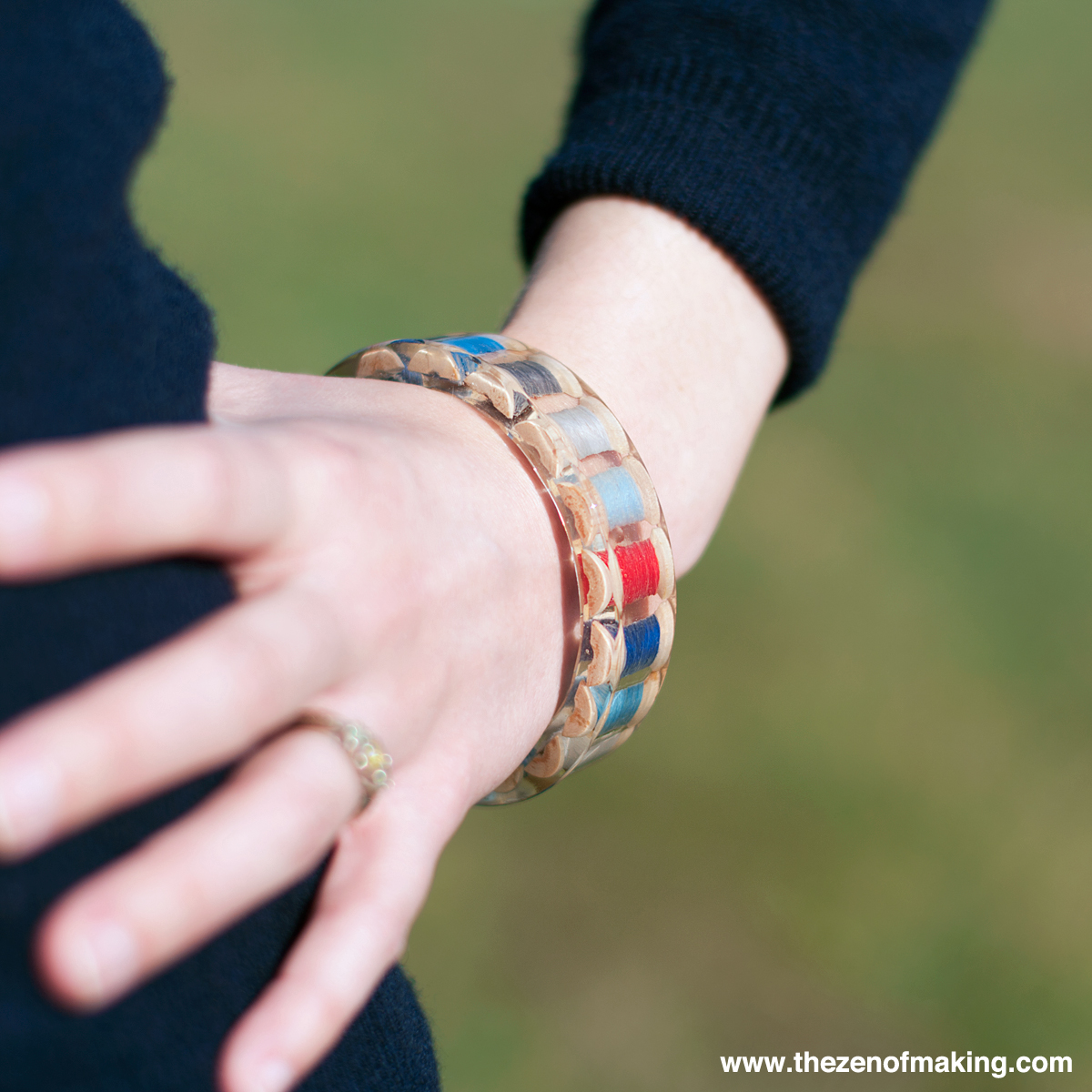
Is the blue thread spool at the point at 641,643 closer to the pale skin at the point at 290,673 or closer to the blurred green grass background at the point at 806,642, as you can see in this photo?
the pale skin at the point at 290,673

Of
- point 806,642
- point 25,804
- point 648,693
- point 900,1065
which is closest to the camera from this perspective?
point 25,804

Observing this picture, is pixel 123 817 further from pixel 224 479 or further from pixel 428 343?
pixel 428 343

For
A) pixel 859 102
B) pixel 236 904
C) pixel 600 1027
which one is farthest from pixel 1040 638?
pixel 236 904

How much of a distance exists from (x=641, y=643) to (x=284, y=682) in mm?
371

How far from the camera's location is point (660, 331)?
39.8 inches

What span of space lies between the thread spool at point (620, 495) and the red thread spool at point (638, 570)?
0.8 inches

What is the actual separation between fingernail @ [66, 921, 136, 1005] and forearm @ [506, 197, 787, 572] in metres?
0.62

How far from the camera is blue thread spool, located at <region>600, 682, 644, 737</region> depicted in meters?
0.85

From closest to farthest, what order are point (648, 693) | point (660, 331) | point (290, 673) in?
point (290, 673) → point (648, 693) → point (660, 331)

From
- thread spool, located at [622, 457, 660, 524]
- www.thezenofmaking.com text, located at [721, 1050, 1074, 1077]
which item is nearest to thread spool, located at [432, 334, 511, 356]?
thread spool, located at [622, 457, 660, 524]

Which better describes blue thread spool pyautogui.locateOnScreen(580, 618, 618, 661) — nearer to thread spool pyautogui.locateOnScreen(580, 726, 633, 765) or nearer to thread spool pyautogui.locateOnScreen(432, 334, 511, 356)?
thread spool pyautogui.locateOnScreen(580, 726, 633, 765)

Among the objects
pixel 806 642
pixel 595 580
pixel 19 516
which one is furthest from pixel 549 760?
pixel 806 642

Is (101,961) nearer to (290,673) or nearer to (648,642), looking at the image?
(290,673)

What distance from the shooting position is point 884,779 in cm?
261
